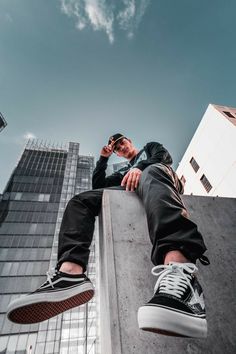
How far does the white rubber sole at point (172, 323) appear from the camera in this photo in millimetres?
661

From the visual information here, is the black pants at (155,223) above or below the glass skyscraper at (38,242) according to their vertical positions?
above

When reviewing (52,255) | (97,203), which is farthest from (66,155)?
(97,203)

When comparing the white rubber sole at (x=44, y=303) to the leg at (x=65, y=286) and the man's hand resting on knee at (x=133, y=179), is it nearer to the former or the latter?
the leg at (x=65, y=286)

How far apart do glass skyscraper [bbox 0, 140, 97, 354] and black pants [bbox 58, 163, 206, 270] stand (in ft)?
87.6

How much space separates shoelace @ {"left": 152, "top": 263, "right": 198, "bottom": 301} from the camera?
0.78 m

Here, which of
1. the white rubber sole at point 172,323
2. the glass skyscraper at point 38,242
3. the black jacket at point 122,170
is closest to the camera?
the white rubber sole at point 172,323

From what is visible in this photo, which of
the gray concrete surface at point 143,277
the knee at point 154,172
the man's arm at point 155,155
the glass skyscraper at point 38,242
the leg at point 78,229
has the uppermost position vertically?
the knee at point 154,172

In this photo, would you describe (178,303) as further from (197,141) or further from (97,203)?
(197,141)

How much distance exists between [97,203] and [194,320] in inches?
41.7

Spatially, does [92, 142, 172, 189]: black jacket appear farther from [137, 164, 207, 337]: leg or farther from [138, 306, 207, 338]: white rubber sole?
[138, 306, 207, 338]: white rubber sole

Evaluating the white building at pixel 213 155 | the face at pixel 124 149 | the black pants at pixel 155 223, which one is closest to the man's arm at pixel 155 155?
the black pants at pixel 155 223

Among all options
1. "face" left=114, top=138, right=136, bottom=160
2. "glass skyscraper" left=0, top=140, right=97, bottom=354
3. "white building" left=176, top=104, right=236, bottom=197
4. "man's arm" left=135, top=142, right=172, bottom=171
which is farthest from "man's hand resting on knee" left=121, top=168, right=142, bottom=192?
"glass skyscraper" left=0, top=140, right=97, bottom=354

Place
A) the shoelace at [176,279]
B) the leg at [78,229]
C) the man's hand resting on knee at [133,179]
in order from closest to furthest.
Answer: the shoelace at [176,279] < the leg at [78,229] < the man's hand resting on knee at [133,179]

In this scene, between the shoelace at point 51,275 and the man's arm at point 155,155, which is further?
the man's arm at point 155,155
